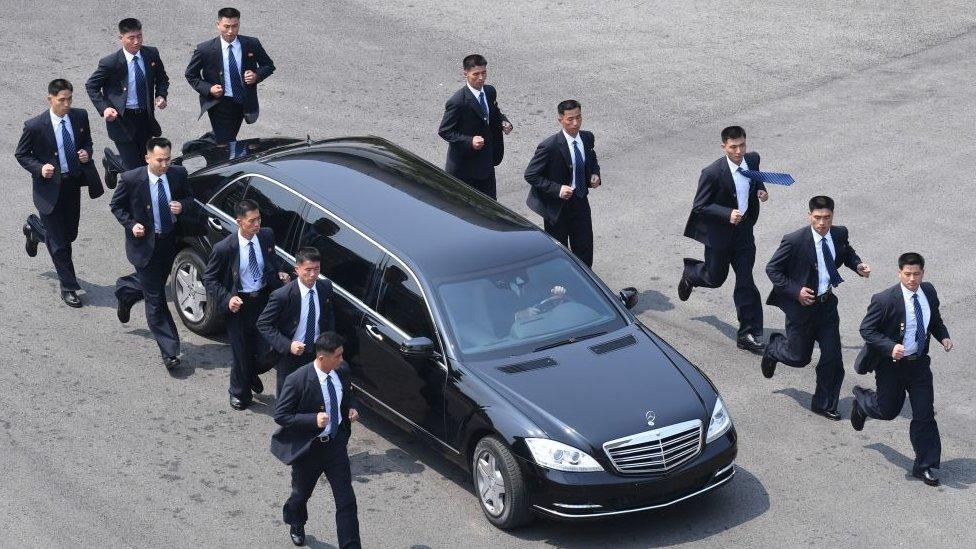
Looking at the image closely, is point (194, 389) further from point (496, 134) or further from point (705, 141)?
point (705, 141)

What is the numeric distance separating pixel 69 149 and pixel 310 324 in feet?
12.6

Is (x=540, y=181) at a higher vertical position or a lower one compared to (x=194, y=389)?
higher

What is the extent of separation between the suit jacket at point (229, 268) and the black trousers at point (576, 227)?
3.38m

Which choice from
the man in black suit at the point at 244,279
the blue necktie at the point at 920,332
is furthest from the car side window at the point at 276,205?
the blue necktie at the point at 920,332

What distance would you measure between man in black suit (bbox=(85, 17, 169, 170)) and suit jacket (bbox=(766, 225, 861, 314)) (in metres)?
6.43

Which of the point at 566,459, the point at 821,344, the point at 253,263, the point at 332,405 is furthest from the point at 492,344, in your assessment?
the point at 821,344

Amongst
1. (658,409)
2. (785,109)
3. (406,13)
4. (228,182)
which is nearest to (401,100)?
(406,13)

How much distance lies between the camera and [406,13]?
22781 mm

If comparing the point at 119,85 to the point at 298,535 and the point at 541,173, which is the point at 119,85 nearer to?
the point at 541,173

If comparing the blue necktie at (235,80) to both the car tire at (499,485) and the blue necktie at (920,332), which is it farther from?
the blue necktie at (920,332)

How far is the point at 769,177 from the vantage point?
13.9m

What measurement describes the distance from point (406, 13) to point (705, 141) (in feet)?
19.6

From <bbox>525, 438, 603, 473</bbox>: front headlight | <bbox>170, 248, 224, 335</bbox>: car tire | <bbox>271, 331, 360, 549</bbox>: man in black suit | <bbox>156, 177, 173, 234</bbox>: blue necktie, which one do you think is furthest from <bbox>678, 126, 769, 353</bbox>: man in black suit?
<bbox>271, 331, 360, 549</bbox>: man in black suit

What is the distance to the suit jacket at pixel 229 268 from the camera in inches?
488
